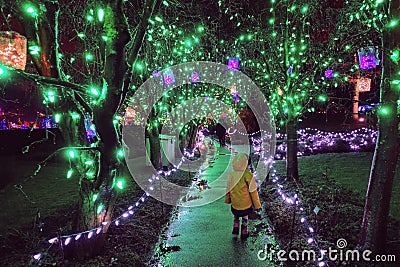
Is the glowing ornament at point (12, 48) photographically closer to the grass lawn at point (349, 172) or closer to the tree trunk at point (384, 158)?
the tree trunk at point (384, 158)

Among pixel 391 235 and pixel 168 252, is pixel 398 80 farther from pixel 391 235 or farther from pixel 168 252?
pixel 168 252

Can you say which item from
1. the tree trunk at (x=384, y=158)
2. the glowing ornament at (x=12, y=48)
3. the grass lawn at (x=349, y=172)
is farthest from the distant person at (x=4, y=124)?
the tree trunk at (x=384, y=158)

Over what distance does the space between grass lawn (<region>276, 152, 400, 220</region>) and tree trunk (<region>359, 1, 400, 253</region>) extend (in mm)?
2607

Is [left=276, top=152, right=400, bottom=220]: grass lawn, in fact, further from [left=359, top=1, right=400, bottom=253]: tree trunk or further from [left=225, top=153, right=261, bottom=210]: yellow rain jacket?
[left=225, top=153, right=261, bottom=210]: yellow rain jacket

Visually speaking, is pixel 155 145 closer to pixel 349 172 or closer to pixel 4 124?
pixel 349 172

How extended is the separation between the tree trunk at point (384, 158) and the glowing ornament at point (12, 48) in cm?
561

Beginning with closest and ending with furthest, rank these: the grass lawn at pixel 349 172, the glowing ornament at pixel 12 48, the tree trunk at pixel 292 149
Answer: the glowing ornament at pixel 12 48, the grass lawn at pixel 349 172, the tree trunk at pixel 292 149

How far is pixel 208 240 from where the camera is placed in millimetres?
6391

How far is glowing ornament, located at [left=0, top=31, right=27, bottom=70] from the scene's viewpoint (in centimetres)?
511

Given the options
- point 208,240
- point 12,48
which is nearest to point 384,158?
point 208,240

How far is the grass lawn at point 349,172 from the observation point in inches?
373

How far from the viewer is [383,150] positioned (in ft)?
16.0

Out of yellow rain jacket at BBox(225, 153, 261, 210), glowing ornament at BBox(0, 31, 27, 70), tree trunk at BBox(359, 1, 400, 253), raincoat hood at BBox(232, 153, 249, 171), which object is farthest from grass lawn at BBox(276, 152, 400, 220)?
glowing ornament at BBox(0, 31, 27, 70)

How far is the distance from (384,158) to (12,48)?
5.97 meters
